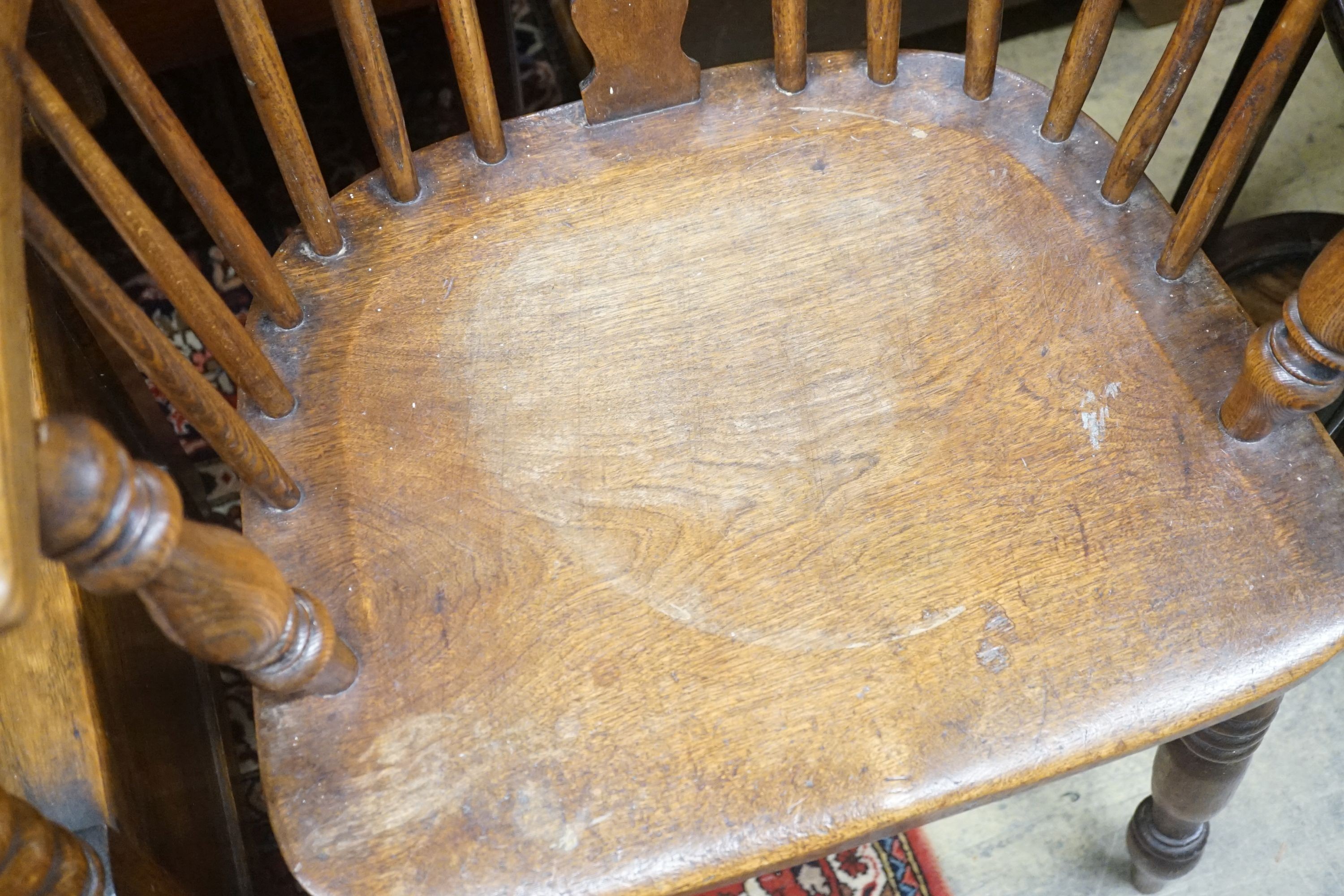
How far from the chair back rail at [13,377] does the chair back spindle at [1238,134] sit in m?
A: 0.64

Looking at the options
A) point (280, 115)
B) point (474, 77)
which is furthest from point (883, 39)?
point (280, 115)

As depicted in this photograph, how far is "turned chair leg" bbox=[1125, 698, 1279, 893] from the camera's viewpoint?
83 centimetres

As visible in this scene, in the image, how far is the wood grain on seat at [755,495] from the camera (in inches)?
26.5

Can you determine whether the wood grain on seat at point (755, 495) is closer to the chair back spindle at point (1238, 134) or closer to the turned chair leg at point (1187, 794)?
the chair back spindle at point (1238, 134)

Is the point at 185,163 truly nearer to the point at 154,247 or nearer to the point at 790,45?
the point at 154,247

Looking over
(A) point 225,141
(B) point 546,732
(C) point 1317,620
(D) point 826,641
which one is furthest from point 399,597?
(A) point 225,141

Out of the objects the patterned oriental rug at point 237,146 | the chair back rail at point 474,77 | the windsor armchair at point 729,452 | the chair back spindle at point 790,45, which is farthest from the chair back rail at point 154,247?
the patterned oriental rug at point 237,146

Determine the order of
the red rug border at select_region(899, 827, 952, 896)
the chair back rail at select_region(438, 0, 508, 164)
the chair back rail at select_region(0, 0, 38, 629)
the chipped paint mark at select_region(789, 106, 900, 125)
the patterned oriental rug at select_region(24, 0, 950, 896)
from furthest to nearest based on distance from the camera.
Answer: the patterned oriental rug at select_region(24, 0, 950, 896) < the red rug border at select_region(899, 827, 952, 896) < the chipped paint mark at select_region(789, 106, 900, 125) < the chair back rail at select_region(438, 0, 508, 164) < the chair back rail at select_region(0, 0, 38, 629)

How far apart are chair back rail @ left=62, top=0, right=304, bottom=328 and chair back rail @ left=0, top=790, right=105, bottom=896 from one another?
1.07ft

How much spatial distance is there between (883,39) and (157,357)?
0.52 m

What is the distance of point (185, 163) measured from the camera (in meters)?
0.69

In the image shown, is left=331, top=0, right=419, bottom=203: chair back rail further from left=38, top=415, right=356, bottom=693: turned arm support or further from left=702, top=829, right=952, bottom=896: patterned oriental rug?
left=702, top=829, right=952, bottom=896: patterned oriental rug

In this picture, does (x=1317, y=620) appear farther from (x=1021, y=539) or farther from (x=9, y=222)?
(x=9, y=222)

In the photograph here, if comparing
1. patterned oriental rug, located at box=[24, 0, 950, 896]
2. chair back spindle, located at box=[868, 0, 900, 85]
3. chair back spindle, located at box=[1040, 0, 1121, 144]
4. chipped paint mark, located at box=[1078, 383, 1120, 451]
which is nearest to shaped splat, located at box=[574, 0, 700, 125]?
chair back spindle, located at box=[868, 0, 900, 85]
